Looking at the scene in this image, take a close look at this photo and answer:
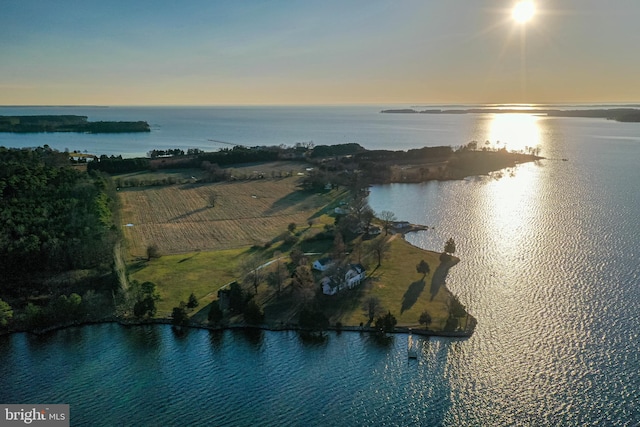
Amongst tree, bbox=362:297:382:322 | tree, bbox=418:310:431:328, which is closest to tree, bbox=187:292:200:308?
tree, bbox=362:297:382:322

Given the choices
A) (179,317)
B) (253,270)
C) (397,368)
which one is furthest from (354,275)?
(179,317)

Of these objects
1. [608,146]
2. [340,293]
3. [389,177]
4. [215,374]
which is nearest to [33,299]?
[215,374]

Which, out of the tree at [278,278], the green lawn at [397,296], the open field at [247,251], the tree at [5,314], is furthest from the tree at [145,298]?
the green lawn at [397,296]

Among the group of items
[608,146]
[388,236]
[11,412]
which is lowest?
[11,412]

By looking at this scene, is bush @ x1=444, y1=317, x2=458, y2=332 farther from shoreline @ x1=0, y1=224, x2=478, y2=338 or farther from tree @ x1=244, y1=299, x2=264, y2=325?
tree @ x1=244, y1=299, x2=264, y2=325

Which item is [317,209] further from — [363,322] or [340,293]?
[363,322]

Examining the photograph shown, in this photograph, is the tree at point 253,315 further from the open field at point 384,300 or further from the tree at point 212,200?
the tree at point 212,200
